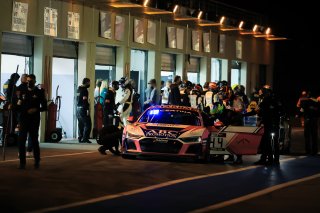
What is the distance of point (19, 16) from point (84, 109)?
344 centimetres

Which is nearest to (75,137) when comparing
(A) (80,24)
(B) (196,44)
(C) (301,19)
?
(A) (80,24)

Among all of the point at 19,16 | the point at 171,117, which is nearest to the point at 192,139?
the point at 171,117

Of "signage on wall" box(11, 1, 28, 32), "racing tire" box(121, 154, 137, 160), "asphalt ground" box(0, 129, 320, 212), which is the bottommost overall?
"asphalt ground" box(0, 129, 320, 212)

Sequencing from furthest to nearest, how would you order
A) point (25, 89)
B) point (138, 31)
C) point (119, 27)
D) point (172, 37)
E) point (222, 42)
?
1. point (222, 42)
2. point (172, 37)
3. point (138, 31)
4. point (119, 27)
5. point (25, 89)

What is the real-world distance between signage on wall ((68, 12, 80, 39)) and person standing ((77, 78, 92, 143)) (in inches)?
75.6

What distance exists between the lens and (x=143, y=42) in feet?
100

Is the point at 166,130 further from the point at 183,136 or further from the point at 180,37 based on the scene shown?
the point at 180,37

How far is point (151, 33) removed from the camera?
103 ft

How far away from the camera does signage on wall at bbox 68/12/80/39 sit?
85.3ft

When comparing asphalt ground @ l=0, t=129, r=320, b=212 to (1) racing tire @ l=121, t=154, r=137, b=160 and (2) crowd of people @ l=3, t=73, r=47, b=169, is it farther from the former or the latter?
(2) crowd of people @ l=3, t=73, r=47, b=169

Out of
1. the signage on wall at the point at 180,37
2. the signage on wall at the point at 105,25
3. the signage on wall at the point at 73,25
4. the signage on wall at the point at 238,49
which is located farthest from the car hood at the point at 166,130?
the signage on wall at the point at 238,49

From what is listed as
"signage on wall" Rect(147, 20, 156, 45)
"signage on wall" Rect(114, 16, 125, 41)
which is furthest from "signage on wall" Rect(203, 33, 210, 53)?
"signage on wall" Rect(114, 16, 125, 41)

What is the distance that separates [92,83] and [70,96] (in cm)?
89

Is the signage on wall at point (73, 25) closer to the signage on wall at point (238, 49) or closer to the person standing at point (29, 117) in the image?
the person standing at point (29, 117)
